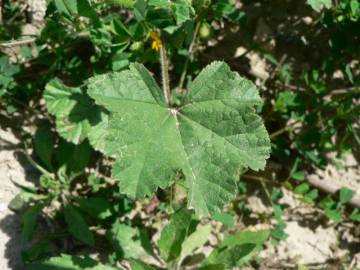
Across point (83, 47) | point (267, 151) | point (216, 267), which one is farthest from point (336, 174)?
point (83, 47)

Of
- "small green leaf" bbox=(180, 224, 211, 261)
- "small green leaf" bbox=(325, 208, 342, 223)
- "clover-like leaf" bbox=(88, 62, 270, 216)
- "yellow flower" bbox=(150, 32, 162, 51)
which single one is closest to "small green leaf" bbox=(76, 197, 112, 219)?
"small green leaf" bbox=(180, 224, 211, 261)

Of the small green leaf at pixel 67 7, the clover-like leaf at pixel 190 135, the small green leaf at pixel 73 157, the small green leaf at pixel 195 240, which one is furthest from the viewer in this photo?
the small green leaf at pixel 195 240

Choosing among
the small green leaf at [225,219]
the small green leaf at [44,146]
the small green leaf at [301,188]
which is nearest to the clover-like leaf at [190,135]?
the small green leaf at [44,146]

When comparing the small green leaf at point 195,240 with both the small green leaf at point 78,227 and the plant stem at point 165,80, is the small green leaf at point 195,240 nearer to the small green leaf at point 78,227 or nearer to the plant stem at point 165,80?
the small green leaf at point 78,227

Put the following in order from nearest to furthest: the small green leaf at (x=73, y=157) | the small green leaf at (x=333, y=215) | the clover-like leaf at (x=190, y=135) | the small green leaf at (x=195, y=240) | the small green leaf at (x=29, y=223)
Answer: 1. the clover-like leaf at (x=190, y=135)
2. the small green leaf at (x=29, y=223)
3. the small green leaf at (x=73, y=157)
4. the small green leaf at (x=195, y=240)
5. the small green leaf at (x=333, y=215)

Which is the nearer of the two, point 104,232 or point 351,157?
point 104,232

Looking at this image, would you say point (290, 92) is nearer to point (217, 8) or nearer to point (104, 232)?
point (217, 8)

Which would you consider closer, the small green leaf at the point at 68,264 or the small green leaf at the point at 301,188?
the small green leaf at the point at 68,264
